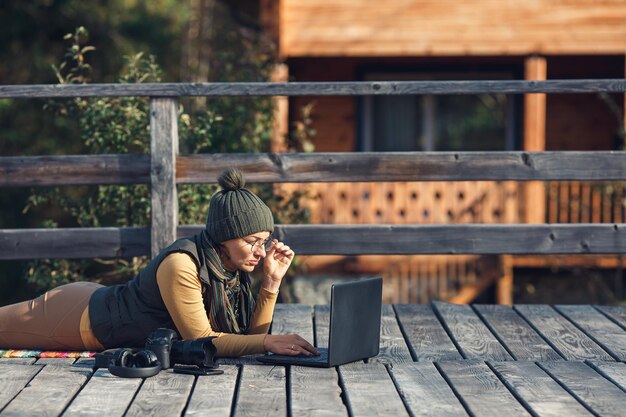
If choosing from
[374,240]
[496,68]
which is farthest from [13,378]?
[496,68]

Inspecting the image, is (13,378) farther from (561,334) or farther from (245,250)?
(561,334)

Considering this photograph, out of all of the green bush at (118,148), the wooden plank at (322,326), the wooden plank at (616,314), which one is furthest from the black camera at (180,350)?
the green bush at (118,148)

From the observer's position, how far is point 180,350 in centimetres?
503

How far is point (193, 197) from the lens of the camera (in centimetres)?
853

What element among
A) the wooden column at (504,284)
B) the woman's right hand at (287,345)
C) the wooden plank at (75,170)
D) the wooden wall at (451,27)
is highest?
the wooden wall at (451,27)

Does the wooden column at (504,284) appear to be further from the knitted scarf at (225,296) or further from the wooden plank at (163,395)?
the wooden plank at (163,395)

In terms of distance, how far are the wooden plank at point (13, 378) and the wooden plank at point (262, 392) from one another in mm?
907

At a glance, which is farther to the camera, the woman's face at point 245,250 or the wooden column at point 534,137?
the wooden column at point 534,137

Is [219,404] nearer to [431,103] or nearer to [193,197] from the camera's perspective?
[193,197]

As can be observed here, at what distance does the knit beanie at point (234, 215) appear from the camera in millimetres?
5227

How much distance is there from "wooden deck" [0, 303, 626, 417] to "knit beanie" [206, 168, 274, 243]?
0.60 metres

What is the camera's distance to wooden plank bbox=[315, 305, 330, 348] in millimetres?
5889

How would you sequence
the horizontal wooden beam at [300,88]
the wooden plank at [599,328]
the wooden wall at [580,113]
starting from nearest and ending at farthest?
the wooden plank at [599,328] < the horizontal wooden beam at [300,88] < the wooden wall at [580,113]

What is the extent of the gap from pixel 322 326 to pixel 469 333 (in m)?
0.82
